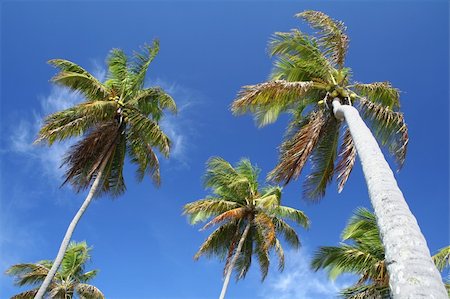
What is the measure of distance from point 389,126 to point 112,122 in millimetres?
10728

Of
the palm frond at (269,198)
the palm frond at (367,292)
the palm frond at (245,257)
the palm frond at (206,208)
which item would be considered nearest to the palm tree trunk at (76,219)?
the palm frond at (206,208)

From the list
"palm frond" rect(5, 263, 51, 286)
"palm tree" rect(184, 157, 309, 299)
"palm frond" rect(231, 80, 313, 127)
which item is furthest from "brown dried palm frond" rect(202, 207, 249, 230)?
"palm frond" rect(5, 263, 51, 286)

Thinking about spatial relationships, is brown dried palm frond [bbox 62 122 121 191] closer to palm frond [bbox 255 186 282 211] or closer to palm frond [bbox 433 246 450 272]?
palm frond [bbox 255 186 282 211]

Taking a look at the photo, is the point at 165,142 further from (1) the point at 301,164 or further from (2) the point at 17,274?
(2) the point at 17,274

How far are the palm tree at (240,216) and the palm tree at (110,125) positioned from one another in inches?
177

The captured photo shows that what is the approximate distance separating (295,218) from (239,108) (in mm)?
11359

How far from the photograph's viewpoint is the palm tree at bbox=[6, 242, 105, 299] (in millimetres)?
22672

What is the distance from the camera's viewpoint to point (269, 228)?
58.5 feet

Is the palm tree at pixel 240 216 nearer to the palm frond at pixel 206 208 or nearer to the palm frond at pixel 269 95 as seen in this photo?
the palm frond at pixel 206 208

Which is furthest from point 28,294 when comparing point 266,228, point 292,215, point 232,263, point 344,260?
point 344,260

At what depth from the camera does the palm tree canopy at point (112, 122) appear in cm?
1508

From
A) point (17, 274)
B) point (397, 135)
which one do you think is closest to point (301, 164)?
point (397, 135)

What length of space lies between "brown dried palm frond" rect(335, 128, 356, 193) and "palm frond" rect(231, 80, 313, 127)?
1.95 metres

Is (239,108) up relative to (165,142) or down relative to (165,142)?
down
